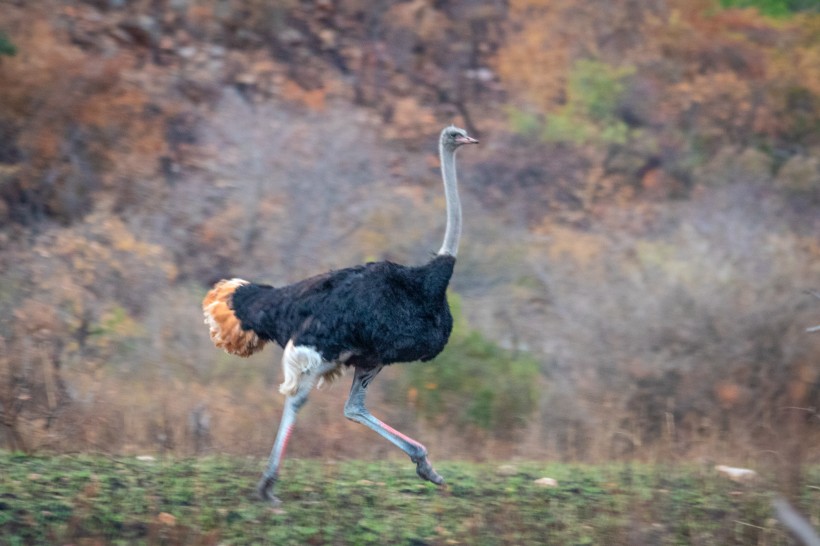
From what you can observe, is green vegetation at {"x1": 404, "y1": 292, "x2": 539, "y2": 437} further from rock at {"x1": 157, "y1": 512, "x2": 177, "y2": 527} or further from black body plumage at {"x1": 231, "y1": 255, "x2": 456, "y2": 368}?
rock at {"x1": 157, "y1": 512, "x2": 177, "y2": 527}

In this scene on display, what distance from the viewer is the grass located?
4.96 metres

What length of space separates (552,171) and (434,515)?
10.7 m

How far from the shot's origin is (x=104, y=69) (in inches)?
591

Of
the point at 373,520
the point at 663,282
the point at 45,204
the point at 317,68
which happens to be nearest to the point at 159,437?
the point at 373,520

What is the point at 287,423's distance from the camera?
5.61 m

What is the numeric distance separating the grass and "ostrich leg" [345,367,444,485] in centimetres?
16

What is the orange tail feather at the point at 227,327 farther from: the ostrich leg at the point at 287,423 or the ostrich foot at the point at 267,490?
the ostrich foot at the point at 267,490

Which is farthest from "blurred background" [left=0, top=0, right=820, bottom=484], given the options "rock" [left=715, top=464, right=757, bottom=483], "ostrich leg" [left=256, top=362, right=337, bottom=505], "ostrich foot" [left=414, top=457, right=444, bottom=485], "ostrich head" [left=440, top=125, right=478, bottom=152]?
"ostrich head" [left=440, top=125, right=478, bottom=152]

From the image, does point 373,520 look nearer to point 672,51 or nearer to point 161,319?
point 161,319

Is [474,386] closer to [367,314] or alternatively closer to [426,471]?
[426,471]

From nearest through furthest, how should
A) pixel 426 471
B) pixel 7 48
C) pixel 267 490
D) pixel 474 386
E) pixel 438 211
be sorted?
pixel 267 490 < pixel 426 471 < pixel 474 386 < pixel 438 211 < pixel 7 48

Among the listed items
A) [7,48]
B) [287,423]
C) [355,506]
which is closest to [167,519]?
[287,423]

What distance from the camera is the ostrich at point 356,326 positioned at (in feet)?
18.3

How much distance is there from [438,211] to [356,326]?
788 cm
